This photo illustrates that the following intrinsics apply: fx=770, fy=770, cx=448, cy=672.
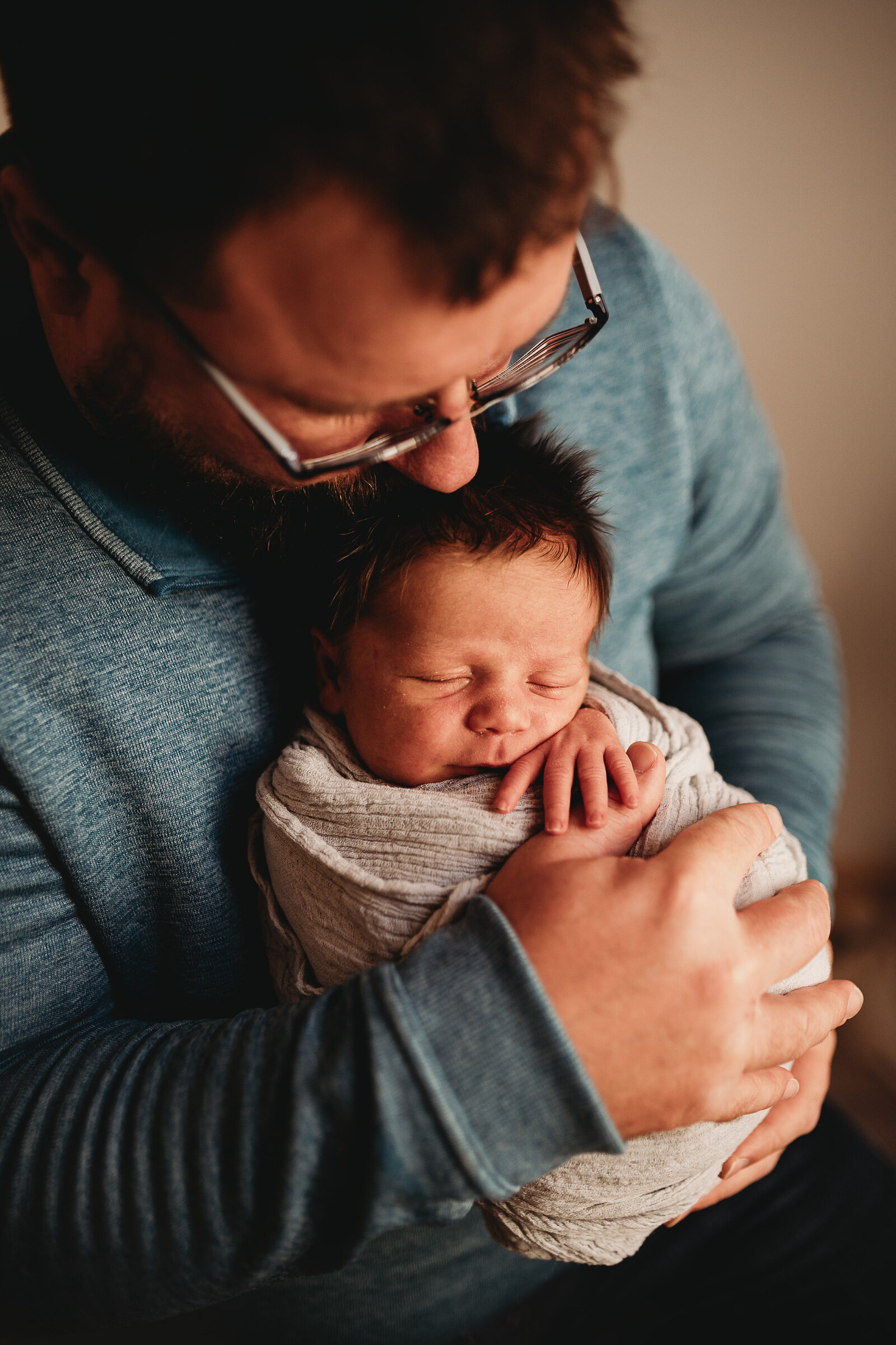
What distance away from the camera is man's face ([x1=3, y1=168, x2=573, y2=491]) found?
0.54 m

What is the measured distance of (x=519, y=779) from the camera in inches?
32.4

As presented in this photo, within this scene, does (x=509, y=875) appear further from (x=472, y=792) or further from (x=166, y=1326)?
(x=166, y=1326)

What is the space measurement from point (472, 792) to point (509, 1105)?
0.33 meters

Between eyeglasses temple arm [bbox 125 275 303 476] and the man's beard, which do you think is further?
the man's beard

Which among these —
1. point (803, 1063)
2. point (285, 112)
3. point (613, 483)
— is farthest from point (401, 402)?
point (803, 1063)

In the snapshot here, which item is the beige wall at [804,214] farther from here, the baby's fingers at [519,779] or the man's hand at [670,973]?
the man's hand at [670,973]

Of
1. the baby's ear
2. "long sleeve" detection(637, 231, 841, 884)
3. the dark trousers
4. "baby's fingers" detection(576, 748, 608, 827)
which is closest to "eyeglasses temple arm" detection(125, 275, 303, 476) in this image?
the baby's ear

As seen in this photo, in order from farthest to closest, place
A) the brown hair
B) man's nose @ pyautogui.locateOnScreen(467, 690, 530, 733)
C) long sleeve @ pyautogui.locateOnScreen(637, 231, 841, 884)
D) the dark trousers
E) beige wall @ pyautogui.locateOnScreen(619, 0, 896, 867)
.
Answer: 1. beige wall @ pyautogui.locateOnScreen(619, 0, 896, 867)
2. long sleeve @ pyautogui.locateOnScreen(637, 231, 841, 884)
3. the dark trousers
4. man's nose @ pyautogui.locateOnScreen(467, 690, 530, 733)
5. the brown hair

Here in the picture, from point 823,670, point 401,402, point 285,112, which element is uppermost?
point 285,112

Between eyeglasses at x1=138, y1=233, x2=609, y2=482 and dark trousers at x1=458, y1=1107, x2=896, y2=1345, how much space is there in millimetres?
1146

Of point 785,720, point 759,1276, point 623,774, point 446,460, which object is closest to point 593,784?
point 623,774

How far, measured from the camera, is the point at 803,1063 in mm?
1031

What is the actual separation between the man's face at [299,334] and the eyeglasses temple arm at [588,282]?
16 centimetres

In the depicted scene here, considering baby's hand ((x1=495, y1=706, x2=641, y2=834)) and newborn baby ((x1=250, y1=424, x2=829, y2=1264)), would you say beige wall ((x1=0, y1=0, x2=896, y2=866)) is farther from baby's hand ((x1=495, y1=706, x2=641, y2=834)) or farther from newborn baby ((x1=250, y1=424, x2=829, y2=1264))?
baby's hand ((x1=495, y1=706, x2=641, y2=834))
